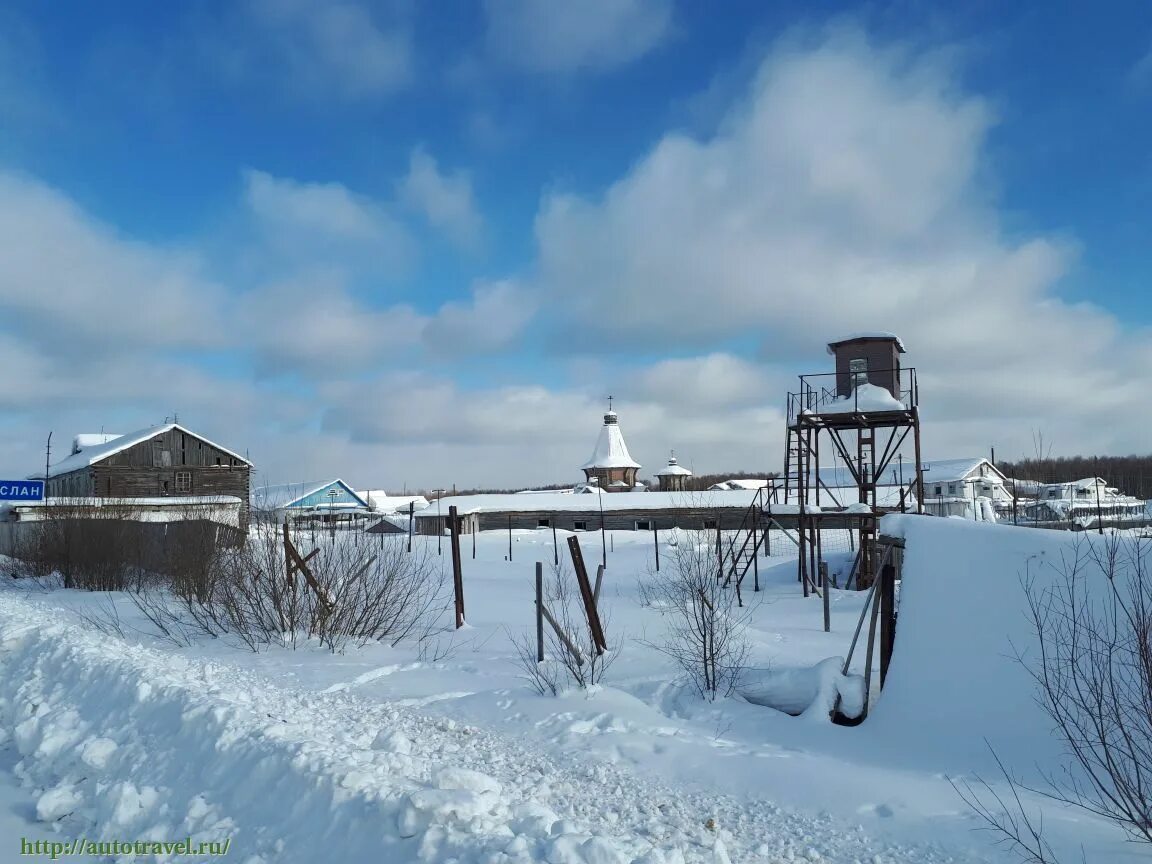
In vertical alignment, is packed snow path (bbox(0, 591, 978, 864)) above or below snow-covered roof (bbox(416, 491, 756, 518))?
below

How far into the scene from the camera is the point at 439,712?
28.7 ft

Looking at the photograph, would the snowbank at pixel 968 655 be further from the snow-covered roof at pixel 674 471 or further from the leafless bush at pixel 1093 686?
the snow-covered roof at pixel 674 471

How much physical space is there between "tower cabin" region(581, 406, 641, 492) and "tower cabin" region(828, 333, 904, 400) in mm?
51910

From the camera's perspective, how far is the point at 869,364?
2452cm

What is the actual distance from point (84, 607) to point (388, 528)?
30341mm

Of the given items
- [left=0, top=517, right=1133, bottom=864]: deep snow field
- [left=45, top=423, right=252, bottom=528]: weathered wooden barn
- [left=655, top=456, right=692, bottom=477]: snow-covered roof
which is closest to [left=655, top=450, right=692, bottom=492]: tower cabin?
[left=655, top=456, right=692, bottom=477]: snow-covered roof

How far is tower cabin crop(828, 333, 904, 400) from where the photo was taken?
24344 millimetres

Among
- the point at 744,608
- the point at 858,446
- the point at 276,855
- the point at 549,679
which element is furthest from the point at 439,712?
the point at 858,446

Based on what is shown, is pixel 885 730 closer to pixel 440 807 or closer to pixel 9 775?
pixel 440 807

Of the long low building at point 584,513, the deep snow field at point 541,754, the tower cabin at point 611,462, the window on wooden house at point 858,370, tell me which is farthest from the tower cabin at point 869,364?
the tower cabin at point 611,462

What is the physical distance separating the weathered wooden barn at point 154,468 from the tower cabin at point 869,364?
1251 inches

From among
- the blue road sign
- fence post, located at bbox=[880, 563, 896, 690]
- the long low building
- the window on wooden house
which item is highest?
the window on wooden house

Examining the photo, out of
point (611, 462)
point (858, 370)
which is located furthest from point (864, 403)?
point (611, 462)

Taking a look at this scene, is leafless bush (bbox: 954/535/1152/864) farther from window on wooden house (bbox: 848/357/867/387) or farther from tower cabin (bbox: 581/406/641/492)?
tower cabin (bbox: 581/406/641/492)
